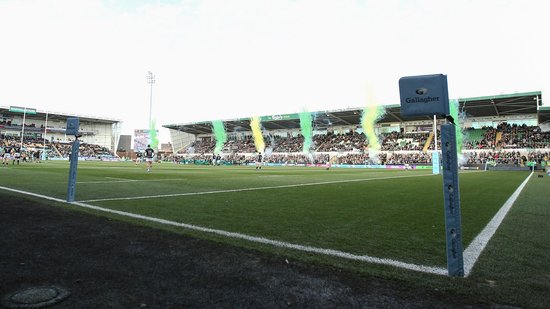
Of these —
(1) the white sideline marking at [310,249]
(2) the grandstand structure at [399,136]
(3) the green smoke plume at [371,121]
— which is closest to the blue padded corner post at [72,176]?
(1) the white sideline marking at [310,249]

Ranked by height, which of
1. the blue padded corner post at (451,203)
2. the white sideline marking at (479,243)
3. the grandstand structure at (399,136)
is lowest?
the white sideline marking at (479,243)

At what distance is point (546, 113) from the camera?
152 ft

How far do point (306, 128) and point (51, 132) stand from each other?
205 feet

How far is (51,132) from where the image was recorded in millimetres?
77625

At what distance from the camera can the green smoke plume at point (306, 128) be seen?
208ft

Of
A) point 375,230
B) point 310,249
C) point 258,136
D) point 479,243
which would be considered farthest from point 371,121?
point 310,249

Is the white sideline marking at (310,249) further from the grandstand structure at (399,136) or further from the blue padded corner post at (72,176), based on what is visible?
the grandstand structure at (399,136)

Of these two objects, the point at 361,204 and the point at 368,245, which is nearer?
the point at 368,245

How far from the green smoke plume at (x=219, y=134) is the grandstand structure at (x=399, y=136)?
1.39 meters

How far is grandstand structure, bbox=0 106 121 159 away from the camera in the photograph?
229ft

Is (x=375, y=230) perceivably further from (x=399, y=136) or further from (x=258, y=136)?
(x=258, y=136)

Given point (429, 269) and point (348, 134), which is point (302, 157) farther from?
point (429, 269)

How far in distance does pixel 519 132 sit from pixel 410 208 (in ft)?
183

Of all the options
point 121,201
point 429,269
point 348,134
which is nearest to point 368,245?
point 429,269
